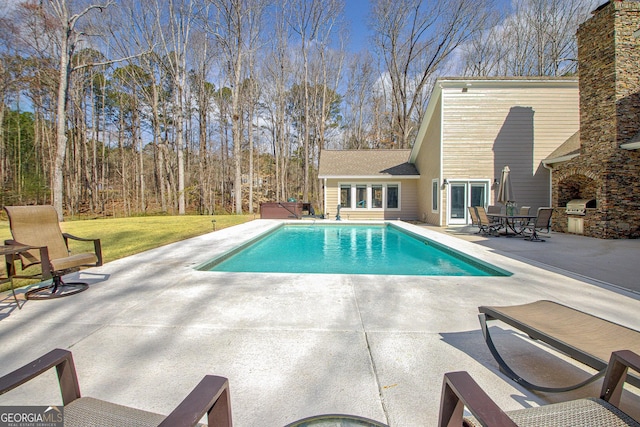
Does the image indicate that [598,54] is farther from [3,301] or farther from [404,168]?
[3,301]

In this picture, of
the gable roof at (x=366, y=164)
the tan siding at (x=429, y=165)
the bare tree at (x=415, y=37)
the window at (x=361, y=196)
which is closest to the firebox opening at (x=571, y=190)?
the tan siding at (x=429, y=165)

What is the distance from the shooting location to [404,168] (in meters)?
15.5

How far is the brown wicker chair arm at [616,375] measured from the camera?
1.30 meters

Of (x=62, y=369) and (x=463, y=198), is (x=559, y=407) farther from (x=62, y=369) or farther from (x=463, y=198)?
(x=463, y=198)

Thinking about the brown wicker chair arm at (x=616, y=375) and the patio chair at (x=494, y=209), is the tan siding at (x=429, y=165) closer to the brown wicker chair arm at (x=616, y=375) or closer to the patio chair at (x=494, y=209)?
the patio chair at (x=494, y=209)

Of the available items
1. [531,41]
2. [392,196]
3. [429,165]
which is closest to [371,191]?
[392,196]

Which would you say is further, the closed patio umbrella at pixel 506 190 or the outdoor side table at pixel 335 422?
the closed patio umbrella at pixel 506 190

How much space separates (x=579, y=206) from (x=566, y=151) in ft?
9.06

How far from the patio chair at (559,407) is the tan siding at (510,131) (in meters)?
11.3

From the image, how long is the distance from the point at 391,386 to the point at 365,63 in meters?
26.4

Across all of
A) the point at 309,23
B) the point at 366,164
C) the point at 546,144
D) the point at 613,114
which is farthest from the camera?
the point at 309,23

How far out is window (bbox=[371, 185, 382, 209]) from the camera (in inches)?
601

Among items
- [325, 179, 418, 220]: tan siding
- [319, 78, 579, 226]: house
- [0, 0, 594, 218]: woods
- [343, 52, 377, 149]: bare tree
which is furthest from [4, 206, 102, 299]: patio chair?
[343, 52, 377, 149]: bare tree

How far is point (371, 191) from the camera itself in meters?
15.3
